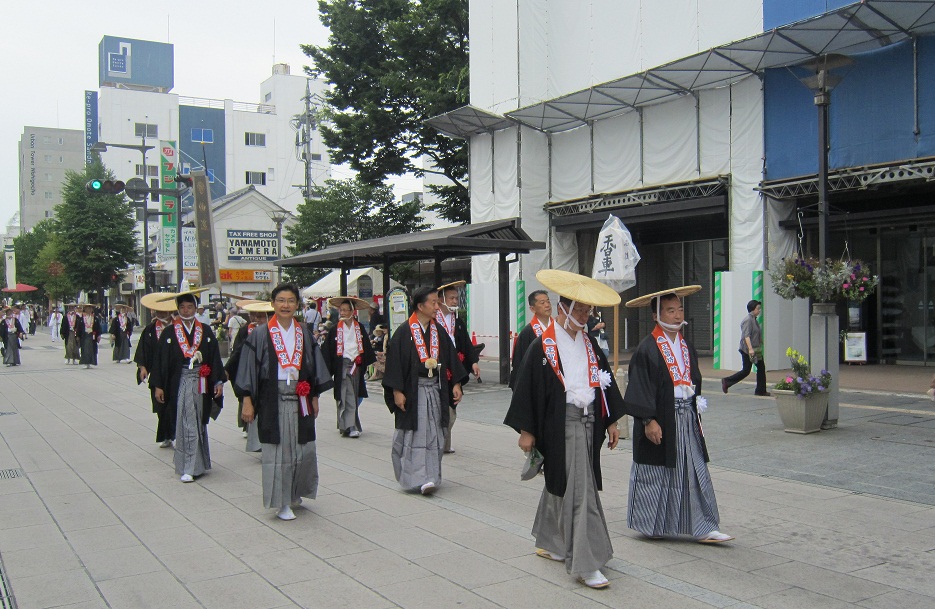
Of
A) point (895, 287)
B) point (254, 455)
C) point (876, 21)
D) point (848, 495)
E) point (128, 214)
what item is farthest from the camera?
point (128, 214)

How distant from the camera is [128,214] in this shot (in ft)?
152

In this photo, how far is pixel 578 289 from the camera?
5.00m

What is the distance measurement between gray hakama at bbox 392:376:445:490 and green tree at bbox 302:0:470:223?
1864cm

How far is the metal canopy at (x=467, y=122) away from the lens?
2169 cm

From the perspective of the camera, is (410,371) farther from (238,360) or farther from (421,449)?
(238,360)

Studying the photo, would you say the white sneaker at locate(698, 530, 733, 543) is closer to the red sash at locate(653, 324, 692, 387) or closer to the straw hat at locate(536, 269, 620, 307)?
the red sash at locate(653, 324, 692, 387)

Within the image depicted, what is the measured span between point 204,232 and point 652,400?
1431 cm

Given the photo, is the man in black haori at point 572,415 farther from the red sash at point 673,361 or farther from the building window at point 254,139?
the building window at point 254,139

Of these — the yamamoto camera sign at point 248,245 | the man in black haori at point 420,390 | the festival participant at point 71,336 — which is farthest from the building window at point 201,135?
the man in black haori at point 420,390

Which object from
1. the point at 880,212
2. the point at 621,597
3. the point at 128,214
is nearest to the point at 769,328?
the point at 880,212

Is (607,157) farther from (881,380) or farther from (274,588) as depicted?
(274,588)

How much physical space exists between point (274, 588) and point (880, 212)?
1651 centimetres

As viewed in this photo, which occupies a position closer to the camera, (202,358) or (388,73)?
(202,358)

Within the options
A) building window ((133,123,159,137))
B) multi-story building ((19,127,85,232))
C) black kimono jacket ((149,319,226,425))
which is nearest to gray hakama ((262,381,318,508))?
black kimono jacket ((149,319,226,425))
